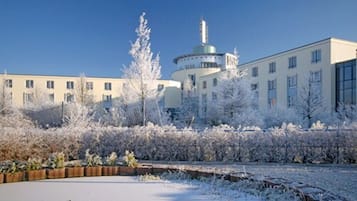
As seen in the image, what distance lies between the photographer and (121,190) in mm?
6516

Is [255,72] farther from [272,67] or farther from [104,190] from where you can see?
[104,190]

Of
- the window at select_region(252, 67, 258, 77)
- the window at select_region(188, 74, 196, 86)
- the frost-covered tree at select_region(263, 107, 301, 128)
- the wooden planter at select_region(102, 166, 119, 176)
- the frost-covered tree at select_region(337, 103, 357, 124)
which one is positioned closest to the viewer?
the wooden planter at select_region(102, 166, 119, 176)

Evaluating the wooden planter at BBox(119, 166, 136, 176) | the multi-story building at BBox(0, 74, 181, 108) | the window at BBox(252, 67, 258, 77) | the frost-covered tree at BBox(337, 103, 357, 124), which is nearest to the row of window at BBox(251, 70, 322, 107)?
the window at BBox(252, 67, 258, 77)

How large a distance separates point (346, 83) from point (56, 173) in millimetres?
26329

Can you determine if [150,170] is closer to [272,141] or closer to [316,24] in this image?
[272,141]

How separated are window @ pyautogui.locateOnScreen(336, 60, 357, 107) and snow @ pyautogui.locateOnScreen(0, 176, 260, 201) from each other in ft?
79.6

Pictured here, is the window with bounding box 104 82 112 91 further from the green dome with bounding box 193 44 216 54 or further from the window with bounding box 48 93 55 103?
the green dome with bounding box 193 44 216 54

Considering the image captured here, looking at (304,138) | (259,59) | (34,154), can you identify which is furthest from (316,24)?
(259,59)

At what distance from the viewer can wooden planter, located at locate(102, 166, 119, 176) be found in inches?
327

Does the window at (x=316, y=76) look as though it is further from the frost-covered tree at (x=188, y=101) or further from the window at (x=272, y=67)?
the frost-covered tree at (x=188, y=101)

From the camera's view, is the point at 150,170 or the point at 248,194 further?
the point at 150,170

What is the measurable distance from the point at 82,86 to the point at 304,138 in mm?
30172

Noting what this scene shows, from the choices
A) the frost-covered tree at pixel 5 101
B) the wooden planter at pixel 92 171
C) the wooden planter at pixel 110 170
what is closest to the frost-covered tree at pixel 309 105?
the wooden planter at pixel 110 170

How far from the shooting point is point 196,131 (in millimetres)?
12195
